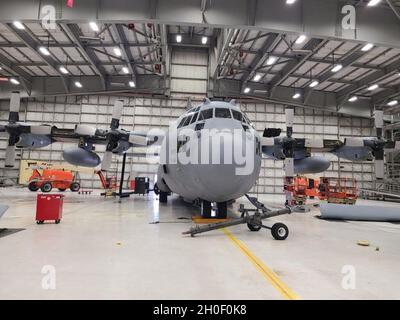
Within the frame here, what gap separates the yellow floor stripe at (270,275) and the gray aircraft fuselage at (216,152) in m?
1.64

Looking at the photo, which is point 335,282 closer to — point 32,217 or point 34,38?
point 32,217

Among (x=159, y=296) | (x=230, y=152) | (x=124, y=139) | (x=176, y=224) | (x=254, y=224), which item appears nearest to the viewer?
(x=159, y=296)

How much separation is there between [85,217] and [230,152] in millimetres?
5838

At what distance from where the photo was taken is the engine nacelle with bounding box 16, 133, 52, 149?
49.3 ft

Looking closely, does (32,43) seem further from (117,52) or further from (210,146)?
(210,146)

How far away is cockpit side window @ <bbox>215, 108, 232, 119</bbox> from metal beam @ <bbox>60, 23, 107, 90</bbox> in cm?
1608

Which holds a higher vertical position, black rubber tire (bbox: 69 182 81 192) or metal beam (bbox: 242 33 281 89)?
metal beam (bbox: 242 33 281 89)

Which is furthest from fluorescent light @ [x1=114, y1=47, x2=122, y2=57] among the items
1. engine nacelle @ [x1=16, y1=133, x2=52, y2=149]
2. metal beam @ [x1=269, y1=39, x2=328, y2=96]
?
metal beam @ [x1=269, y1=39, x2=328, y2=96]

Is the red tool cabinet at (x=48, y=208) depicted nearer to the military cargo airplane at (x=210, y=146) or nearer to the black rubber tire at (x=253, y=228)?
the military cargo airplane at (x=210, y=146)

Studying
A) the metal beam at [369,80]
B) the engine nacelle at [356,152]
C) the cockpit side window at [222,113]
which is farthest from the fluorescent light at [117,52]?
the metal beam at [369,80]

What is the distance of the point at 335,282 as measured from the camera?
3844mm

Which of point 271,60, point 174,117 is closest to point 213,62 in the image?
point 174,117

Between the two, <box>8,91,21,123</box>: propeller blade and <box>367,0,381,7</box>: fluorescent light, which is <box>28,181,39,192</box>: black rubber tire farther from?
<box>367,0,381,7</box>: fluorescent light
